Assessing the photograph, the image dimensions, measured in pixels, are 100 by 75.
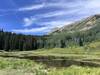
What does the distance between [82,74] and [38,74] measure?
20.1ft

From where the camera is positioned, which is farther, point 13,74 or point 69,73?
point 13,74

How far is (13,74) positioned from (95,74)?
1081 cm

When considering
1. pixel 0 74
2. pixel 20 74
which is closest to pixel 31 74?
pixel 20 74

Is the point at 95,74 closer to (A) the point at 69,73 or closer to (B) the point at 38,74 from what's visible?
(A) the point at 69,73

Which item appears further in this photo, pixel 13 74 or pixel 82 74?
pixel 13 74

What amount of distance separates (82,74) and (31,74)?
770 centimetres

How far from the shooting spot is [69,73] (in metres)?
34.5

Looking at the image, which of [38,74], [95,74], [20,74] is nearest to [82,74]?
[95,74]

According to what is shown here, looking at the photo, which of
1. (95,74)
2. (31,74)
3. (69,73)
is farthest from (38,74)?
(95,74)

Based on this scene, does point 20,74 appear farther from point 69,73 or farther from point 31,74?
point 69,73

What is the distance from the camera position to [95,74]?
1294 inches

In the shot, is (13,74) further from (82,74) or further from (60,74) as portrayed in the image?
(82,74)

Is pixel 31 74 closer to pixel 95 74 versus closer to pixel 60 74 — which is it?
pixel 60 74

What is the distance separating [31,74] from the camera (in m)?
37.5
